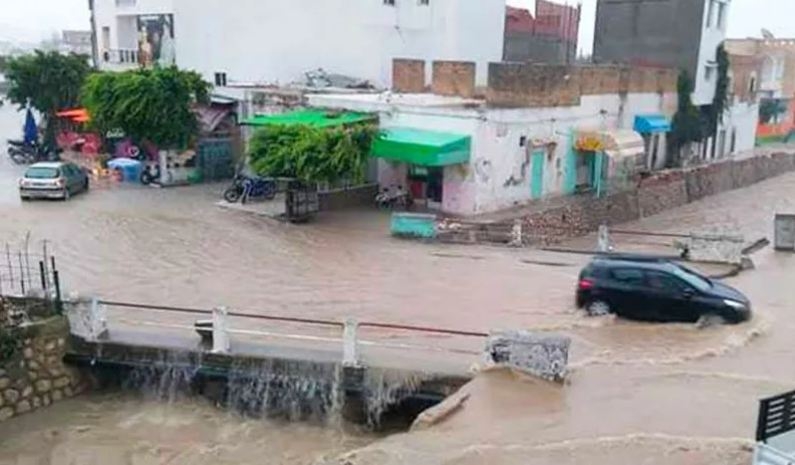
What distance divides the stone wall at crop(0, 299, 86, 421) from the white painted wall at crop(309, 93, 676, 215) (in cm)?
1543

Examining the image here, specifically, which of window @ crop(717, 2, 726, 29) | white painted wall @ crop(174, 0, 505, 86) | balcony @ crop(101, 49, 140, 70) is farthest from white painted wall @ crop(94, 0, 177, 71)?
window @ crop(717, 2, 726, 29)

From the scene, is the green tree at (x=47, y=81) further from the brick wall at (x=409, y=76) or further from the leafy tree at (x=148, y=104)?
the brick wall at (x=409, y=76)

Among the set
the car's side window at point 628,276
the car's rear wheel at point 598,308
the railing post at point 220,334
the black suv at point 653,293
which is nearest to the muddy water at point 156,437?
the railing post at point 220,334

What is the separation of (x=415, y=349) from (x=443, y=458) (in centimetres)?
385

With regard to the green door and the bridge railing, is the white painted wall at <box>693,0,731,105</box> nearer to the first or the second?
the green door

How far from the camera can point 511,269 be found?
21281 mm

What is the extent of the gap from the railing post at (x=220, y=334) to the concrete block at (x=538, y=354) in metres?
4.79

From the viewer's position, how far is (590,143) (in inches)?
1259

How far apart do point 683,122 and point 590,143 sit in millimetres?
12695

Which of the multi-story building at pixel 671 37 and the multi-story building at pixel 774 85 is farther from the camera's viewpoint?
the multi-story building at pixel 774 85

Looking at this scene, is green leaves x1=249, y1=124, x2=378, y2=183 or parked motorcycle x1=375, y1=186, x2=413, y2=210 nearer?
green leaves x1=249, y1=124, x2=378, y2=183

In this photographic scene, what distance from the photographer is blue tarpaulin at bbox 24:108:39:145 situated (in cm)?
3941

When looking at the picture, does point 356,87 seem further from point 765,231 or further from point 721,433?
point 721,433

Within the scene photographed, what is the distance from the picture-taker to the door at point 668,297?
16.1 metres
